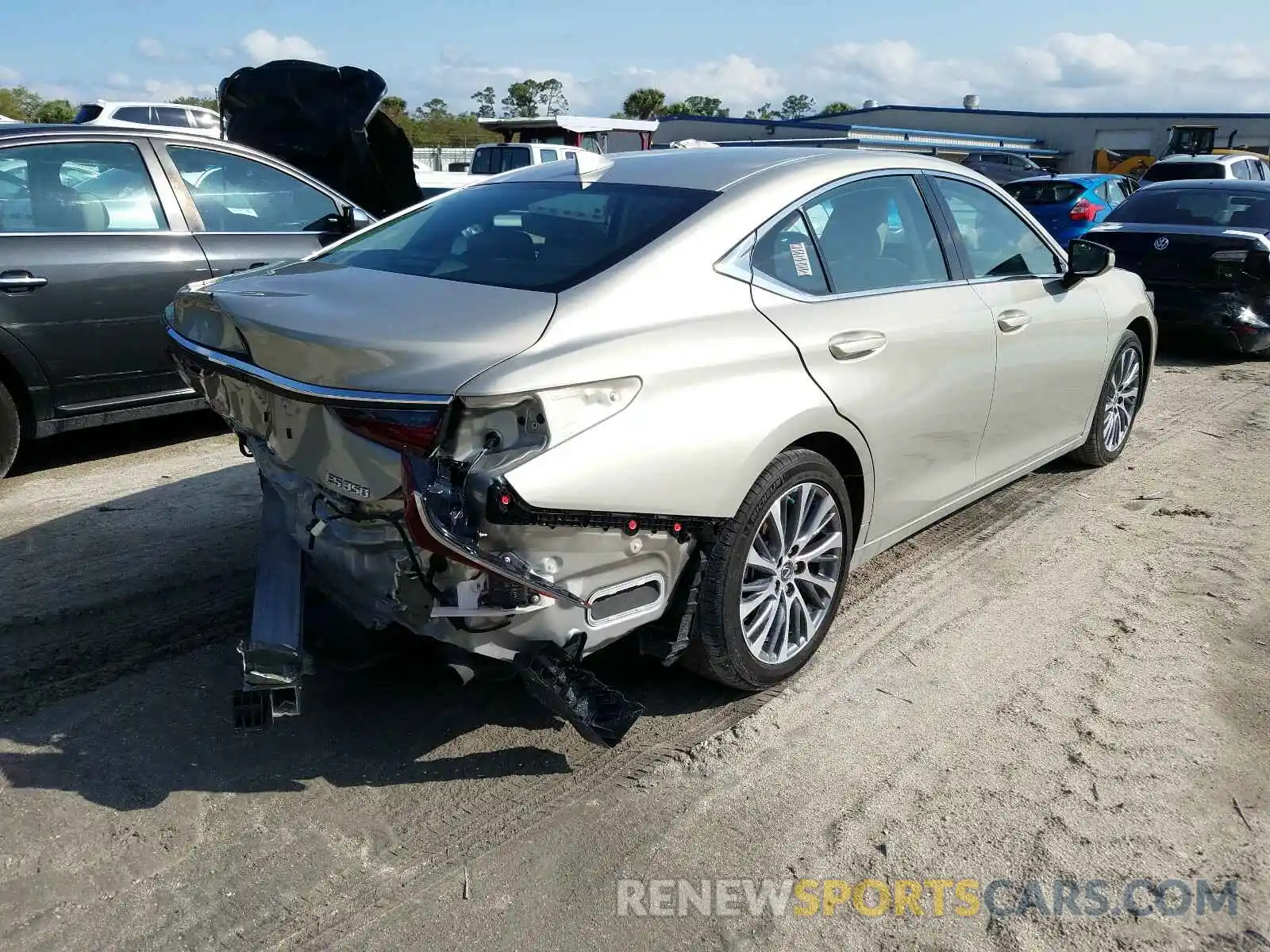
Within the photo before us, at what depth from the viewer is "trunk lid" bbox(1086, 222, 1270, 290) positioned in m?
8.42

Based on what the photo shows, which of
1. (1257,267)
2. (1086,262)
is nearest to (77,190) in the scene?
(1086,262)

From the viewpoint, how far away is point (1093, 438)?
5.58 m

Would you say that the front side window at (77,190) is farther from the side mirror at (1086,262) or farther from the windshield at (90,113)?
the windshield at (90,113)

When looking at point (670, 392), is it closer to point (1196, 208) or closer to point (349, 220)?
point (349, 220)

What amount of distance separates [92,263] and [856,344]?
3916mm

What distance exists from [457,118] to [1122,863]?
225ft

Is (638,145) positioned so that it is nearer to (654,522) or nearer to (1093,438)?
(1093,438)

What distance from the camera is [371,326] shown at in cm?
276

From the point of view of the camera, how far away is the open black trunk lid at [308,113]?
8.73 meters

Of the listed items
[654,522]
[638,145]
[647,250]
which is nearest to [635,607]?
[654,522]

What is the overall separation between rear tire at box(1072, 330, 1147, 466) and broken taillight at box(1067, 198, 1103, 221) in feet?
28.3

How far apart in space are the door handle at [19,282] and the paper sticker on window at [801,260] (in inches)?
146

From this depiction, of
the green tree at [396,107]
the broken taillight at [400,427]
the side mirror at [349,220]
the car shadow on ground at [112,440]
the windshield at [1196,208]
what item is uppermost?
the green tree at [396,107]
